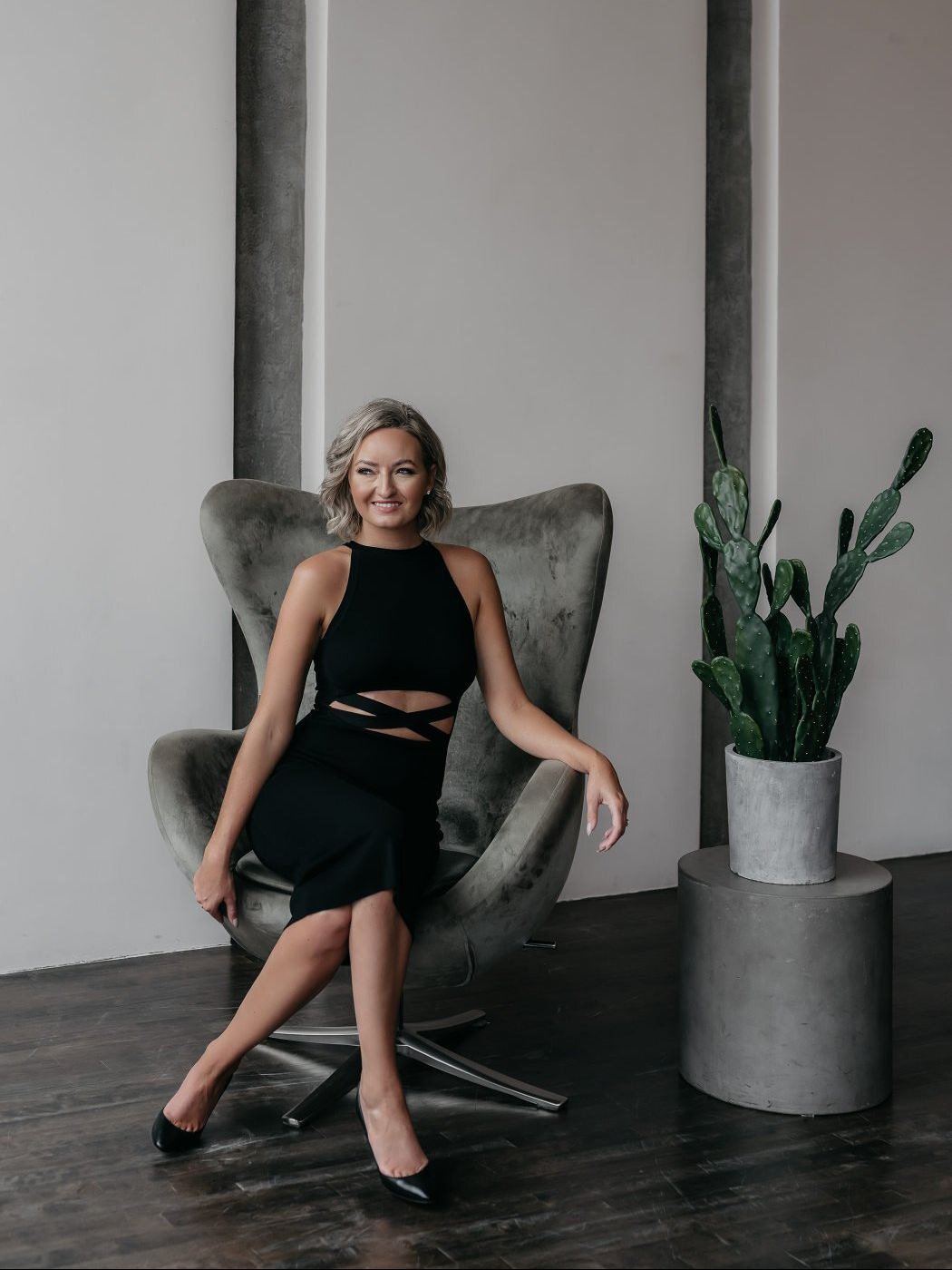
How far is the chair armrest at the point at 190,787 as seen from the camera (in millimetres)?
2150

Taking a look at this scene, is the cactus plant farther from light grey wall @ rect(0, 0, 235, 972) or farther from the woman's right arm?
light grey wall @ rect(0, 0, 235, 972)

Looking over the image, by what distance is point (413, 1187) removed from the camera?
6.15 ft

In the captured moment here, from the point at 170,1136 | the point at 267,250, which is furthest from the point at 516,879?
the point at 267,250

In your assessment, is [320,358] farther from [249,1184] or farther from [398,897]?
[249,1184]

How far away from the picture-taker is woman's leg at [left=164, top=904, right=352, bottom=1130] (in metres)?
1.96

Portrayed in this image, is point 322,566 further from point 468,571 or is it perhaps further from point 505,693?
point 505,693

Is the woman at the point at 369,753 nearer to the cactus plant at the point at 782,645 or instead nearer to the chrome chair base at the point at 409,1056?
the chrome chair base at the point at 409,1056

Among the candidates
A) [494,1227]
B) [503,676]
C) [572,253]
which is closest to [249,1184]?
[494,1227]

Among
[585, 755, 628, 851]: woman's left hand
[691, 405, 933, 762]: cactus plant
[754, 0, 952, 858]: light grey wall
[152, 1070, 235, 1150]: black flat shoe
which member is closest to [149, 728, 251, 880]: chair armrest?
[152, 1070, 235, 1150]: black flat shoe

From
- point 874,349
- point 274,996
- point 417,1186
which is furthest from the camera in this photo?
point 874,349

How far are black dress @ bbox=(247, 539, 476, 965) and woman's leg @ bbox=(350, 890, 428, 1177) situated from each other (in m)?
0.05

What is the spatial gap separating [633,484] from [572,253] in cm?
63

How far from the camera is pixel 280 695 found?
7.11ft

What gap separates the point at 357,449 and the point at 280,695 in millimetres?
443
